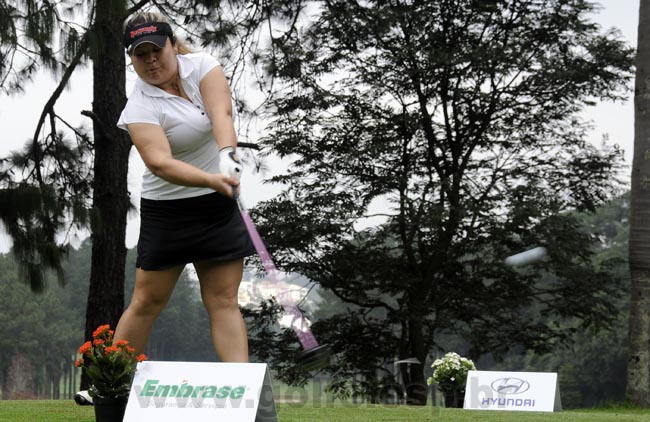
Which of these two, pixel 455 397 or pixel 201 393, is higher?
pixel 201 393

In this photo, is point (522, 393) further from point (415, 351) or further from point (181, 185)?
point (415, 351)

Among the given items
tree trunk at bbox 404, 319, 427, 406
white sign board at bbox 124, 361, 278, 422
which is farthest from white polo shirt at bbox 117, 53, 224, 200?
tree trunk at bbox 404, 319, 427, 406

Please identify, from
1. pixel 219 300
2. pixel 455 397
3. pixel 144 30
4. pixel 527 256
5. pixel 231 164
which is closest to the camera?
pixel 231 164

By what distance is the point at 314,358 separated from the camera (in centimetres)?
398

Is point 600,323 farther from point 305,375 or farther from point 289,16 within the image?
point 289,16

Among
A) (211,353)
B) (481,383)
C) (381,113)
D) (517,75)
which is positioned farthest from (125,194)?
(211,353)

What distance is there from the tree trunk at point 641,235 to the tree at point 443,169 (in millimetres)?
3342

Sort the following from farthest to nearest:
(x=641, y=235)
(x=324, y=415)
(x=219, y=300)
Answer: (x=641, y=235) → (x=324, y=415) → (x=219, y=300)

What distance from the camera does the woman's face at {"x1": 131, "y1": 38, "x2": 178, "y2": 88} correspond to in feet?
12.7

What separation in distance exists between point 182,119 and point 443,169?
16.9 meters

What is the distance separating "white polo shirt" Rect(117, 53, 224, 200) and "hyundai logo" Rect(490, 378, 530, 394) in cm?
518

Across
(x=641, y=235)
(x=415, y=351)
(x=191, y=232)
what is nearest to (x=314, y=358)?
(x=191, y=232)

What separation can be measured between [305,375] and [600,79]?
8.33m

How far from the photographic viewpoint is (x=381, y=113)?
67.0 ft
